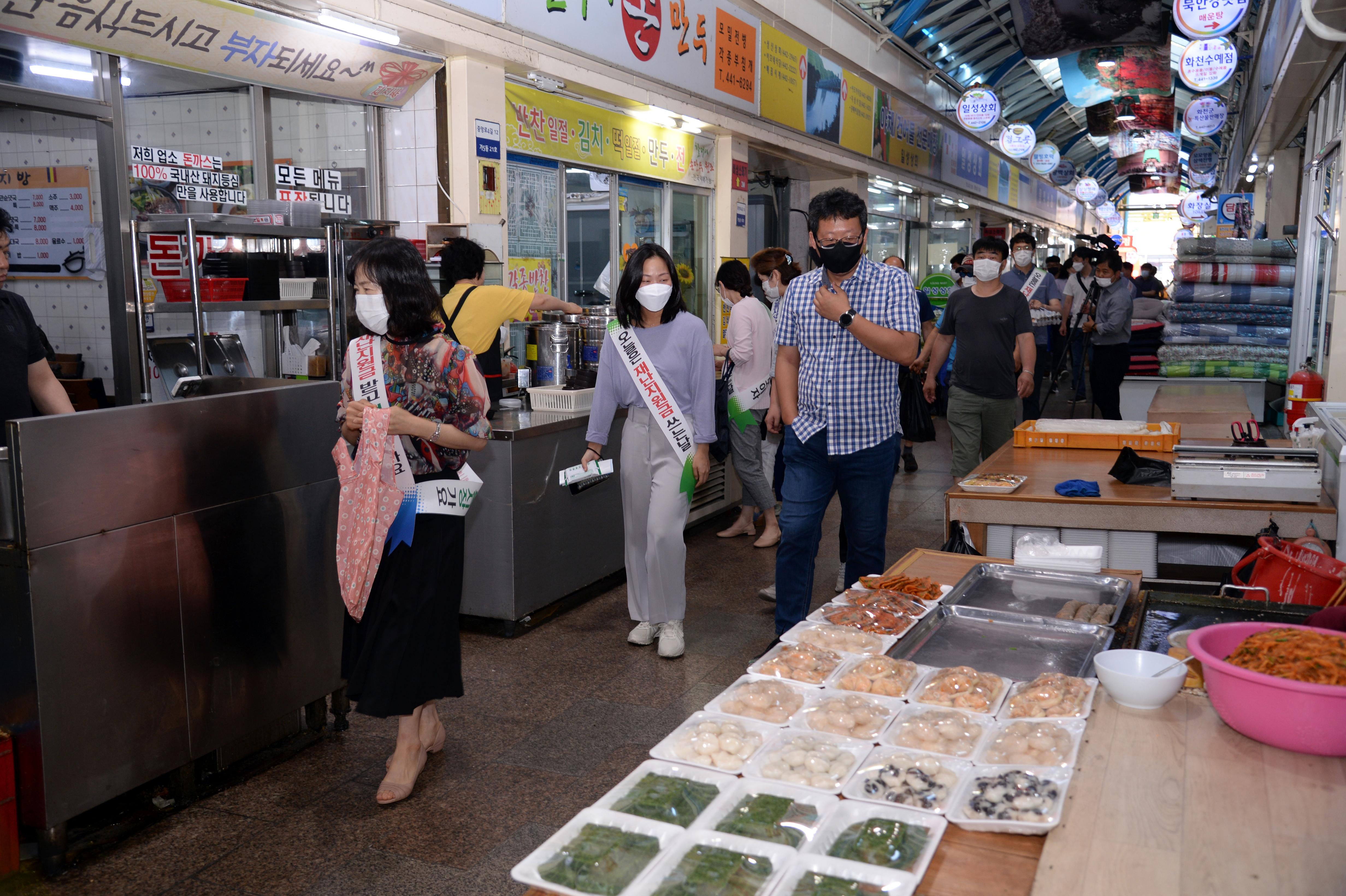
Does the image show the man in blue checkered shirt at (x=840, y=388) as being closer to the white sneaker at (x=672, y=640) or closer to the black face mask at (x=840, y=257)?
the black face mask at (x=840, y=257)

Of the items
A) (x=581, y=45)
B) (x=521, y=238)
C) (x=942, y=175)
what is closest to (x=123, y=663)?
(x=521, y=238)

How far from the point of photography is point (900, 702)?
200 centimetres

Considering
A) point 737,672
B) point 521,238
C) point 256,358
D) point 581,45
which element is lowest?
point 737,672

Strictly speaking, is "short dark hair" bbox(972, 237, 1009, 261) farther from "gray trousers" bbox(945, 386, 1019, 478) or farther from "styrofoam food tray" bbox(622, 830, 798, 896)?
"styrofoam food tray" bbox(622, 830, 798, 896)

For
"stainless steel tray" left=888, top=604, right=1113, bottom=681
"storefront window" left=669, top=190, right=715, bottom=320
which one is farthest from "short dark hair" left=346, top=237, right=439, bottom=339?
"storefront window" left=669, top=190, right=715, bottom=320

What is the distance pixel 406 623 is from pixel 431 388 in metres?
0.71

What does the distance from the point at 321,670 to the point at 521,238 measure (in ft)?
12.3

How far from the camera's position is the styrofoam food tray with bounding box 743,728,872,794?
171 cm

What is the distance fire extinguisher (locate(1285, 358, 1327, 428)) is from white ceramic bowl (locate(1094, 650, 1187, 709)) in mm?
4478

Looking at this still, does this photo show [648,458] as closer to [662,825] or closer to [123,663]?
[123,663]

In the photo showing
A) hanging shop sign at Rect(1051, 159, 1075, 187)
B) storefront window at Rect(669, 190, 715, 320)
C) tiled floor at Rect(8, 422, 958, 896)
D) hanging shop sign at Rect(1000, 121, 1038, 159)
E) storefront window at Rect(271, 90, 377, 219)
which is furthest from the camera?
hanging shop sign at Rect(1051, 159, 1075, 187)

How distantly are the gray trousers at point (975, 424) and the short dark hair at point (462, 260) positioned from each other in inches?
107

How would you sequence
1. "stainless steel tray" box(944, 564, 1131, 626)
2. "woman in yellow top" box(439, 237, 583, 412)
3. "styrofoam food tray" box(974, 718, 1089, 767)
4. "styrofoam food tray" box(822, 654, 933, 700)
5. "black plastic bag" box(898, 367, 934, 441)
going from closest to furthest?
1. "styrofoam food tray" box(974, 718, 1089, 767)
2. "styrofoam food tray" box(822, 654, 933, 700)
3. "stainless steel tray" box(944, 564, 1131, 626)
4. "woman in yellow top" box(439, 237, 583, 412)
5. "black plastic bag" box(898, 367, 934, 441)

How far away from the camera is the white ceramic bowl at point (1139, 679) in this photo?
192cm
